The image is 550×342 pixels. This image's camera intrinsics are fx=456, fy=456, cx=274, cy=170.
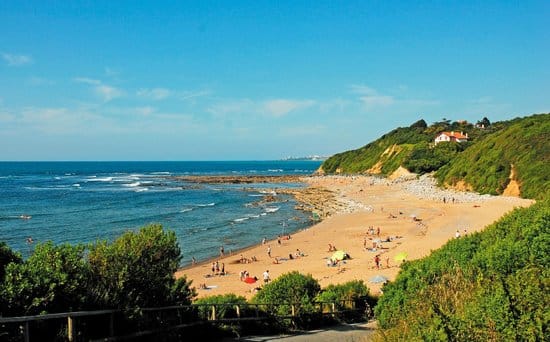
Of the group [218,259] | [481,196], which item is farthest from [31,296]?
[481,196]

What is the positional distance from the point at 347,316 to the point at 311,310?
2.29m

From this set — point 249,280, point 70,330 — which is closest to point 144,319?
point 70,330

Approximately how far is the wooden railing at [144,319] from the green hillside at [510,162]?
1677 inches

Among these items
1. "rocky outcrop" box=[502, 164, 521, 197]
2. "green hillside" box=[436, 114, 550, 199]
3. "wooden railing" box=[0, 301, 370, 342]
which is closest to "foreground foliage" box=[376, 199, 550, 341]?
"wooden railing" box=[0, 301, 370, 342]

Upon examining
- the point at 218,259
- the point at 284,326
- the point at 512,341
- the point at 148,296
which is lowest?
the point at 218,259

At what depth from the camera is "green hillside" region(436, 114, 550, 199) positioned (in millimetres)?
51312

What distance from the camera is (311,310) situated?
1391cm

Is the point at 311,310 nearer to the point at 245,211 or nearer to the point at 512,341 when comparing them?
the point at 512,341

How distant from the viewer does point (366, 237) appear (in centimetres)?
4025

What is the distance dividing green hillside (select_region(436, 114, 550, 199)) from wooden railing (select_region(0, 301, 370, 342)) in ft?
140

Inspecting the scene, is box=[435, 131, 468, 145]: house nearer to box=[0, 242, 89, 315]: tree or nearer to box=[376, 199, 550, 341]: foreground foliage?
box=[376, 199, 550, 341]: foreground foliage

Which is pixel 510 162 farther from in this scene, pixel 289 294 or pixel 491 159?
pixel 289 294

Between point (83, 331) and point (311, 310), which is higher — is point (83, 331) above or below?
above

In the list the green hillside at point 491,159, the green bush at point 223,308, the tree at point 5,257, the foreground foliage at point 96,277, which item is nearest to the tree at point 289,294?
the green bush at point 223,308
